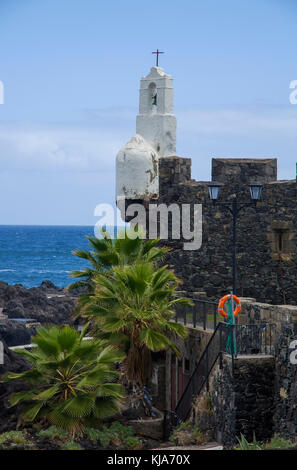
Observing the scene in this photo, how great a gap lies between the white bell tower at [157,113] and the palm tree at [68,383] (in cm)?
1321

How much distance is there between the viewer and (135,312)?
20.0m

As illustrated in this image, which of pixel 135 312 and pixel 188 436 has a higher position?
pixel 135 312

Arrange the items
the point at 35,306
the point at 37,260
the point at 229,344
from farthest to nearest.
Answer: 1. the point at 37,260
2. the point at 35,306
3. the point at 229,344

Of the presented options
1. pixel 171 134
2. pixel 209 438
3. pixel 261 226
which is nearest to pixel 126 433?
pixel 209 438

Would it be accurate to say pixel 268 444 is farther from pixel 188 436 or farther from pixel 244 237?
pixel 244 237

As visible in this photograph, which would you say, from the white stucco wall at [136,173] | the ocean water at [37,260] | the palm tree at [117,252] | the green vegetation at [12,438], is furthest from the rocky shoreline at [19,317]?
the ocean water at [37,260]

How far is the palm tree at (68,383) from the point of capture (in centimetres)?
1802

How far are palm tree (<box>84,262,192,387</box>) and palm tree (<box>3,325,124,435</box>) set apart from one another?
1.38 metres

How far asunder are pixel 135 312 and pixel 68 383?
2612 mm

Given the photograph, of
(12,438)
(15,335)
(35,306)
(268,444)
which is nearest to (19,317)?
(35,306)

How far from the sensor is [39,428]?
18438 mm

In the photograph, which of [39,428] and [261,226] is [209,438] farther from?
[261,226]

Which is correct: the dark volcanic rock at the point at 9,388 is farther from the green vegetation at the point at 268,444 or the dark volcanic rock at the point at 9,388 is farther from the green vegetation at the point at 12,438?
the green vegetation at the point at 268,444
